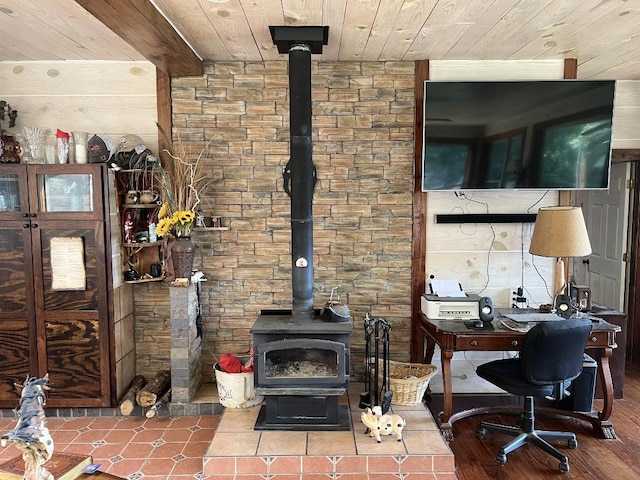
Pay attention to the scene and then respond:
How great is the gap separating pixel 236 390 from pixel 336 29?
2349 millimetres

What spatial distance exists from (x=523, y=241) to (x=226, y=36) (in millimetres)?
2545

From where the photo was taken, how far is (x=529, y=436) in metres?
2.67

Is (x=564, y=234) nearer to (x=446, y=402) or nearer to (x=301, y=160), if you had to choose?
(x=446, y=402)

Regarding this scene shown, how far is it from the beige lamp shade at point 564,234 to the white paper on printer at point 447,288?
1.94 ft

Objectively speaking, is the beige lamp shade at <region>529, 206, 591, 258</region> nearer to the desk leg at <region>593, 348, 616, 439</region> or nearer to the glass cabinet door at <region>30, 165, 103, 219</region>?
the desk leg at <region>593, 348, 616, 439</region>

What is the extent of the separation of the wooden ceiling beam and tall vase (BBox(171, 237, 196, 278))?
3.83ft

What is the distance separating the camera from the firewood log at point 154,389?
9.96 feet

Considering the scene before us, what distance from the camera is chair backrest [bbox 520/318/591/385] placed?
7.98 ft

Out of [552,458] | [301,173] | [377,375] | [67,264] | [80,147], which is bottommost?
[552,458]

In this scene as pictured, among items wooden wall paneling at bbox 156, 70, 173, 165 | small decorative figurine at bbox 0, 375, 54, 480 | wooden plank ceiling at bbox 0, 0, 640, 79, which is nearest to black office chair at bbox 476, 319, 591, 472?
wooden plank ceiling at bbox 0, 0, 640, 79

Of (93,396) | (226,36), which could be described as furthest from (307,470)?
(226,36)

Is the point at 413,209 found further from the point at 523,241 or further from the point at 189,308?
the point at 189,308

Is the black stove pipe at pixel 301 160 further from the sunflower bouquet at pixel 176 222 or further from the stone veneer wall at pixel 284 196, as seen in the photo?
the sunflower bouquet at pixel 176 222

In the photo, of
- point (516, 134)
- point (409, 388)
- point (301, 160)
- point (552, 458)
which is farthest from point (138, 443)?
point (516, 134)
